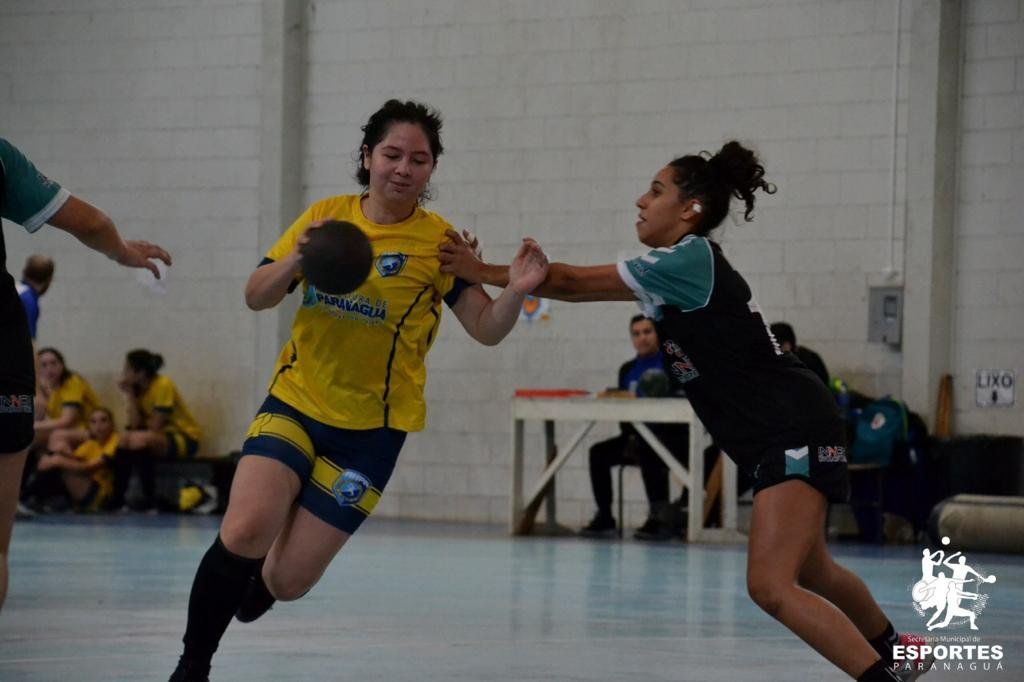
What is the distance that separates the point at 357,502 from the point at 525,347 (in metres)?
9.24

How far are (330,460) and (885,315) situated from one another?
28.1 feet

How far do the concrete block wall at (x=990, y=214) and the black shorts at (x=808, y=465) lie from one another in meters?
8.35

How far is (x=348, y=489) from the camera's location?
498cm

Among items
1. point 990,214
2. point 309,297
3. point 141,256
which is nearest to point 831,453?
point 309,297

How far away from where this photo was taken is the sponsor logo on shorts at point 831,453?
460 centimetres

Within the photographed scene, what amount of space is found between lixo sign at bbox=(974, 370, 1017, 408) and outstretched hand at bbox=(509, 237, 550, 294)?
8446 mm

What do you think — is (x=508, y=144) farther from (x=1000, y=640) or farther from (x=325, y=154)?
(x=1000, y=640)

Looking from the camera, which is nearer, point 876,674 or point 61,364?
point 876,674

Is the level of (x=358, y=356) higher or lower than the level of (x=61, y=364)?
higher

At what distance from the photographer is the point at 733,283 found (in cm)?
468

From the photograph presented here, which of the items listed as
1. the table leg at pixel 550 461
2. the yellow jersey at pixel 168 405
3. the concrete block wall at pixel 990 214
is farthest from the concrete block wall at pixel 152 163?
the concrete block wall at pixel 990 214

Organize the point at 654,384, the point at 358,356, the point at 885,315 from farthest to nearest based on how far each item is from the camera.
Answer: the point at 885,315, the point at 654,384, the point at 358,356

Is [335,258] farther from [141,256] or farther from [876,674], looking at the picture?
[876,674]

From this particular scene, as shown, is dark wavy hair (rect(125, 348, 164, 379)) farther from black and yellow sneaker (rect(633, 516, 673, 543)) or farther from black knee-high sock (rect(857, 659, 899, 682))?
black knee-high sock (rect(857, 659, 899, 682))
